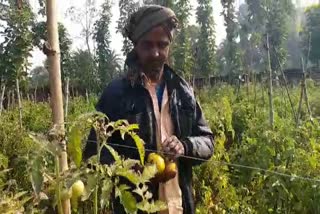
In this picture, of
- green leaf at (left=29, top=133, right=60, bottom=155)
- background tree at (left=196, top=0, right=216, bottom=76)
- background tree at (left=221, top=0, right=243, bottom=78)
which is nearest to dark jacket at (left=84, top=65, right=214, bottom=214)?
green leaf at (left=29, top=133, right=60, bottom=155)

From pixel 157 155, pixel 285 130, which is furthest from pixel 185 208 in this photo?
pixel 285 130

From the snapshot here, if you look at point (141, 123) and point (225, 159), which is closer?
point (141, 123)

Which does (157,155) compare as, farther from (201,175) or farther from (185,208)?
(201,175)

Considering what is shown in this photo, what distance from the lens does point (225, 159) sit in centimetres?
391

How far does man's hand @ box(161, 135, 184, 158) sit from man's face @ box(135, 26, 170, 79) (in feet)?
0.79

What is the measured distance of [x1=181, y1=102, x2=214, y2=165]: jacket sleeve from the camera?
4.76 feet

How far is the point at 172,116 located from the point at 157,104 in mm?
58

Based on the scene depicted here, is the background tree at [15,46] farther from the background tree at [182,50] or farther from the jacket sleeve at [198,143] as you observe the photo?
the background tree at [182,50]

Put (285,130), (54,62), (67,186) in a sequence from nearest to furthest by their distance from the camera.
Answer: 1. (67,186)
2. (54,62)
3. (285,130)

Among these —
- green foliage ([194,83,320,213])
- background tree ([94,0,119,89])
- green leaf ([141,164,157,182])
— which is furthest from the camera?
background tree ([94,0,119,89])

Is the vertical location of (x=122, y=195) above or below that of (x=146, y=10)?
below

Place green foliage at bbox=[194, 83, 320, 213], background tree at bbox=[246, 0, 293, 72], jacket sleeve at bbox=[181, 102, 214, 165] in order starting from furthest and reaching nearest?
→ background tree at bbox=[246, 0, 293, 72] → green foliage at bbox=[194, 83, 320, 213] → jacket sleeve at bbox=[181, 102, 214, 165]

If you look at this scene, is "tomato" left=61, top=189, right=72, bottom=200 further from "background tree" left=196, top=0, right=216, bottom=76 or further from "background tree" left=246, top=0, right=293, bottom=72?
"background tree" left=246, top=0, right=293, bottom=72

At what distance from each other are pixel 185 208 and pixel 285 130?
7.25 feet
